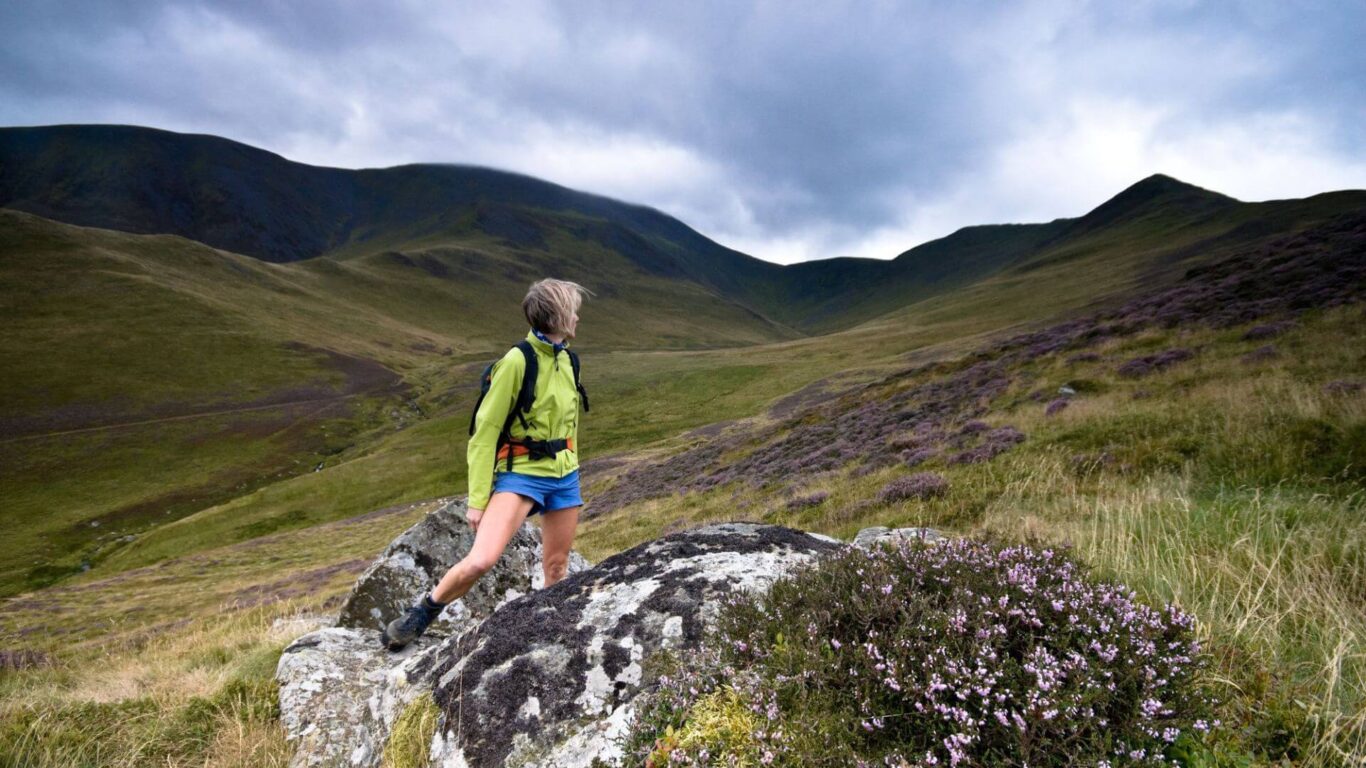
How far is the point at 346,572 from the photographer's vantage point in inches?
1125

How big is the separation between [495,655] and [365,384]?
373 feet

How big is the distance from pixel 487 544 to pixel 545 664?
2016 millimetres

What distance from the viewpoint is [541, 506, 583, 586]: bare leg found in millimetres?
6203

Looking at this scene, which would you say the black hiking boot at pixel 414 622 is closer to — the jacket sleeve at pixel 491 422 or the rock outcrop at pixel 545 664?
the rock outcrop at pixel 545 664

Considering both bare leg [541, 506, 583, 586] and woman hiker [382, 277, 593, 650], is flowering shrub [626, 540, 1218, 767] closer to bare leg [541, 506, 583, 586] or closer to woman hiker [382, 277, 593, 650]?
woman hiker [382, 277, 593, 650]

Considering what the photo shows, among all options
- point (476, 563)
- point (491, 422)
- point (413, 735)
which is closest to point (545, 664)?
point (413, 735)

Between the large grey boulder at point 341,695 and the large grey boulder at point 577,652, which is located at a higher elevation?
the large grey boulder at point 577,652

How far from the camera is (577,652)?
376cm

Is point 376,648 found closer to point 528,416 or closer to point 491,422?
point 491,422

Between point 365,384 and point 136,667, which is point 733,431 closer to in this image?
point 136,667

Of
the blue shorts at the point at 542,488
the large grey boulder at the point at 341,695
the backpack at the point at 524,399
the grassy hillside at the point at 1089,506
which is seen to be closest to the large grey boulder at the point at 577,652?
the large grey boulder at the point at 341,695

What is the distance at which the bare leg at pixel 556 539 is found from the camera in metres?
6.20

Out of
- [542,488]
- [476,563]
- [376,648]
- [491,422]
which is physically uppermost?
[491,422]

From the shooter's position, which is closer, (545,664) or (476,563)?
(545,664)
